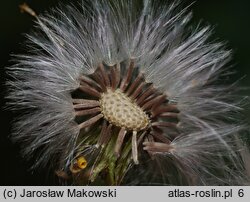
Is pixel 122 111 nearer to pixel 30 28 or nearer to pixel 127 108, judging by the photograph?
pixel 127 108

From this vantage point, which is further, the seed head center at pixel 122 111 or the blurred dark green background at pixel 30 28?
the blurred dark green background at pixel 30 28

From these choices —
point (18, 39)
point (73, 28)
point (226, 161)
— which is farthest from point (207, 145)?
point (18, 39)

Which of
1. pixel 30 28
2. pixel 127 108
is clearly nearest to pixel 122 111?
pixel 127 108

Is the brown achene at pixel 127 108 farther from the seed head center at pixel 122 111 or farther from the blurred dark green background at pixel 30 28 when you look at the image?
the blurred dark green background at pixel 30 28

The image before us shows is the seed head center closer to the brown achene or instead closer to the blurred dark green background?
the brown achene

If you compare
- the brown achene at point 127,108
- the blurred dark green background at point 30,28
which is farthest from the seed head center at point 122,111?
the blurred dark green background at point 30,28

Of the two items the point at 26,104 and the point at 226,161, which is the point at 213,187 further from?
the point at 26,104

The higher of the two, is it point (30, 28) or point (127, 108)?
point (30, 28)
